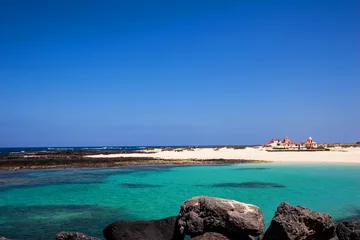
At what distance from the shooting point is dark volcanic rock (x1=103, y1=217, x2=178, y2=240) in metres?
9.61

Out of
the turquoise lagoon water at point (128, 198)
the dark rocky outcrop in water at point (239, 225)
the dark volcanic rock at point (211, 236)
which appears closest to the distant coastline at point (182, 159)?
the turquoise lagoon water at point (128, 198)

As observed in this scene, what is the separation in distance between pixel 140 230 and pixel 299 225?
4302 mm

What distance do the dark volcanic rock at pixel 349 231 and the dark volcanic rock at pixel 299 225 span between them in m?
0.20

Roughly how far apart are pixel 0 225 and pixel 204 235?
969 centimetres

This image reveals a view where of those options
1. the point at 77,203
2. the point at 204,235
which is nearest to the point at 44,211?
the point at 77,203

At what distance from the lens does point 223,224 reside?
869cm

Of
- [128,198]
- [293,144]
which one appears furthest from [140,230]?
[293,144]

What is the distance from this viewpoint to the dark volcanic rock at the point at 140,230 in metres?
9.61

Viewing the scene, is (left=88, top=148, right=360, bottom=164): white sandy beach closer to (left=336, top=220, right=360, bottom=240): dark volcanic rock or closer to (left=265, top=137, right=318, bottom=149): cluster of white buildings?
(left=265, top=137, right=318, bottom=149): cluster of white buildings

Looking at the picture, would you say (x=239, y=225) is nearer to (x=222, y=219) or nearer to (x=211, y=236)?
(x=222, y=219)

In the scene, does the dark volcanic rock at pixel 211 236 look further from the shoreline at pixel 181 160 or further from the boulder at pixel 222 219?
the shoreline at pixel 181 160

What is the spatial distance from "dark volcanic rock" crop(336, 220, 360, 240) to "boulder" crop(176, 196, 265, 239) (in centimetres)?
189

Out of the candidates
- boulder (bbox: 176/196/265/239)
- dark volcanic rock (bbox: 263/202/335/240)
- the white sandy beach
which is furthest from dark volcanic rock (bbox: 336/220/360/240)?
the white sandy beach

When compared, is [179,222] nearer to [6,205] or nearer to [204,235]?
[204,235]
